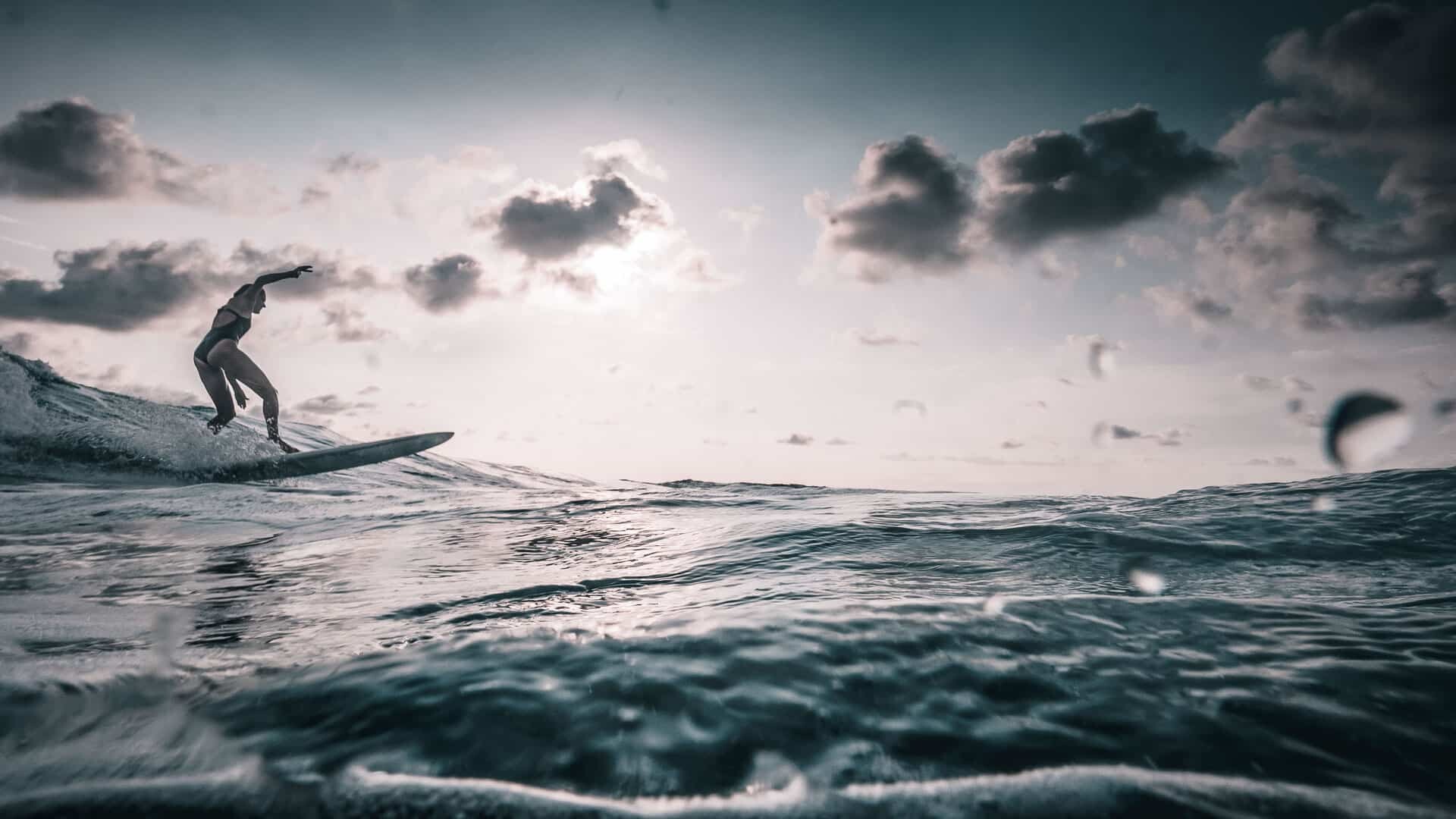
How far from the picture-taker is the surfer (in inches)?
465

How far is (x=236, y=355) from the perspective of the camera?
11852 millimetres

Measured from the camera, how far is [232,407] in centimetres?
1279

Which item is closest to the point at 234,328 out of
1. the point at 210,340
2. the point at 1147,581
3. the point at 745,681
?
the point at 210,340

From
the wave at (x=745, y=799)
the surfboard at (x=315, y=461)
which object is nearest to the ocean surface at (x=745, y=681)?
the wave at (x=745, y=799)

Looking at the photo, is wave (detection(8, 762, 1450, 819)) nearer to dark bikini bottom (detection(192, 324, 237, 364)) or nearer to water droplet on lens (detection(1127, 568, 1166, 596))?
water droplet on lens (detection(1127, 568, 1166, 596))

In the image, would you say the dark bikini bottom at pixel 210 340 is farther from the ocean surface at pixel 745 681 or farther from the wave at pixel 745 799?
the wave at pixel 745 799

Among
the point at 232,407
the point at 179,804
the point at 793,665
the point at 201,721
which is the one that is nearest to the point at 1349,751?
the point at 793,665

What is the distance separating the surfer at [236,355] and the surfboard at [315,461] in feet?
2.65

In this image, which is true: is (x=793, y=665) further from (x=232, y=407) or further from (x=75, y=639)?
(x=232, y=407)

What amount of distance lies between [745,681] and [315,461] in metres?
13.4

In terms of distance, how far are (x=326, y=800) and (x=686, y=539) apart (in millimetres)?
5879

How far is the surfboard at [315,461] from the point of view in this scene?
1288 centimetres

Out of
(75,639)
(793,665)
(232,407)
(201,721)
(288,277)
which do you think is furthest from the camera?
(232,407)

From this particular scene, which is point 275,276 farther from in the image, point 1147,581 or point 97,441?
point 1147,581
